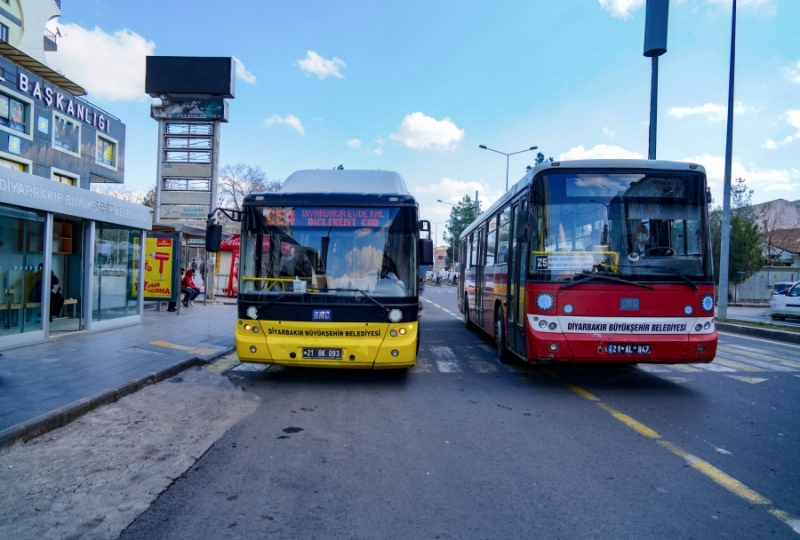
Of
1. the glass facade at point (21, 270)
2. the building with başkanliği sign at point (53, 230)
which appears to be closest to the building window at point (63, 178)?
the building with başkanliği sign at point (53, 230)

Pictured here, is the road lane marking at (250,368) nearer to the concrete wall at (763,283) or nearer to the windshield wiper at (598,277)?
the windshield wiper at (598,277)

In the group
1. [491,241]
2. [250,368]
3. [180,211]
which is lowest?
[250,368]

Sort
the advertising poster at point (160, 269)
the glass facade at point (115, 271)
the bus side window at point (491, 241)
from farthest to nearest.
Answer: the advertising poster at point (160, 269)
the glass facade at point (115, 271)
the bus side window at point (491, 241)

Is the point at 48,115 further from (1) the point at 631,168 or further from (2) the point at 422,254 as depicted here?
(1) the point at 631,168

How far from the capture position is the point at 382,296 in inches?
293

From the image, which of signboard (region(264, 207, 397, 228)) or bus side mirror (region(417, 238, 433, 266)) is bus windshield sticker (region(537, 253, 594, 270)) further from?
signboard (region(264, 207, 397, 228))

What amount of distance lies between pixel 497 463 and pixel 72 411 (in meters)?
4.60

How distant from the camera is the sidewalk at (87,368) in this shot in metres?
5.64

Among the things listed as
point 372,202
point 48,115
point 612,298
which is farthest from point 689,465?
point 48,115

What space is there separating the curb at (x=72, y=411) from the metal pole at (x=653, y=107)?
15.8m

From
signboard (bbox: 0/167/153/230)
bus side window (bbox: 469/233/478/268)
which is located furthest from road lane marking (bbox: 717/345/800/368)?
signboard (bbox: 0/167/153/230)

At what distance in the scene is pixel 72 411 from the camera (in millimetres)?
5793

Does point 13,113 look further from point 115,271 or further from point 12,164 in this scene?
point 115,271

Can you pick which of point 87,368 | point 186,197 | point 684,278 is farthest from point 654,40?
point 186,197
